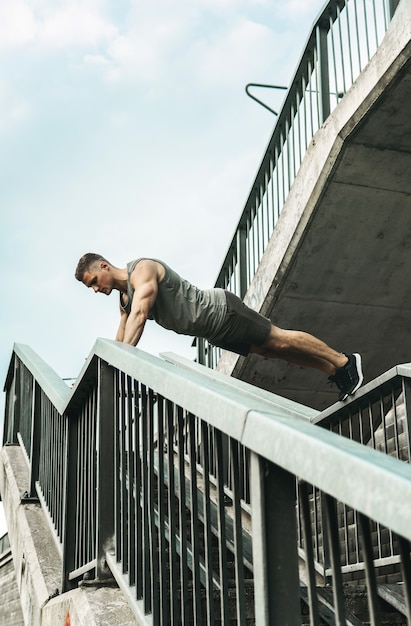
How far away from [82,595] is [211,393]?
1.35 meters

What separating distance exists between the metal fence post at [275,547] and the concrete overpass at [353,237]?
17.4ft

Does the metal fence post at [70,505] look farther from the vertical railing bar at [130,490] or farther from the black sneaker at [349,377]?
the black sneaker at [349,377]

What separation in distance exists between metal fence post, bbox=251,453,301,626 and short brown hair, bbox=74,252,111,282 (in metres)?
3.30

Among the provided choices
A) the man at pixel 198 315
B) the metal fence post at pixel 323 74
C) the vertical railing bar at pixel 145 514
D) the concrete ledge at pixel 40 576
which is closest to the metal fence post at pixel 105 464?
the concrete ledge at pixel 40 576

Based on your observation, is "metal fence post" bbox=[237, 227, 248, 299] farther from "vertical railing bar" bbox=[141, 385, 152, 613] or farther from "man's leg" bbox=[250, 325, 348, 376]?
"vertical railing bar" bbox=[141, 385, 152, 613]

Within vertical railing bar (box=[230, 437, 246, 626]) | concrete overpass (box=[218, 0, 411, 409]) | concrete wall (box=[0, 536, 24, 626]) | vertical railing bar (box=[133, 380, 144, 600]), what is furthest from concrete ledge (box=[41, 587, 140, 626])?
concrete overpass (box=[218, 0, 411, 409])

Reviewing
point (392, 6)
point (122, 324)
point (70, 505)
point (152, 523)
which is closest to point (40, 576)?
point (70, 505)

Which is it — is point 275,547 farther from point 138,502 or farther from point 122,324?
point 122,324

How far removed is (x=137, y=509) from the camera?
8.29ft

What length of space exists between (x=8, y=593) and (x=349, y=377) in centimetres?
417

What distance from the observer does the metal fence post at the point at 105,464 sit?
9.17 feet

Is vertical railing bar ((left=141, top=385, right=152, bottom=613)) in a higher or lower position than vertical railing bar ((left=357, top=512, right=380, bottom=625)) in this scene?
higher

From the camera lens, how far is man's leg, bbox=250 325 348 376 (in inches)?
196

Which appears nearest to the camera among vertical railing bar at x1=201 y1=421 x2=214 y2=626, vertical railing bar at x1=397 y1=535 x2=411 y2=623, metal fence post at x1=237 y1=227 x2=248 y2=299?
vertical railing bar at x1=397 y1=535 x2=411 y2=623
